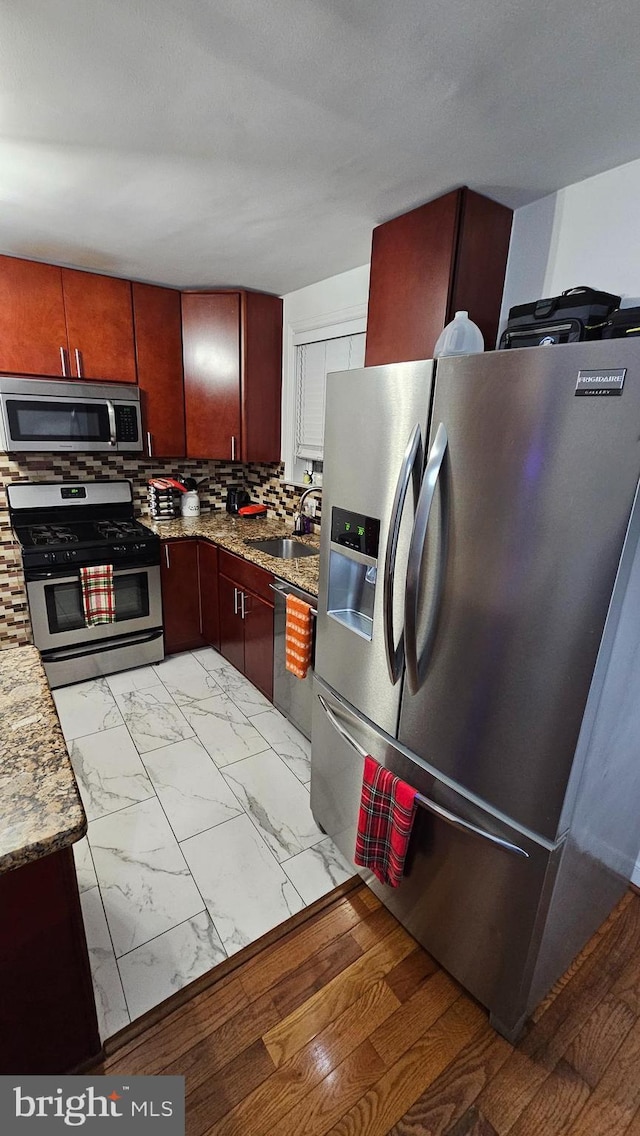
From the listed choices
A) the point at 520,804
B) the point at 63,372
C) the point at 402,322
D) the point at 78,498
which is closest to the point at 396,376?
the point at 402,322

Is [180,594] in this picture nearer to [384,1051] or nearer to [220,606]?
[220,606]

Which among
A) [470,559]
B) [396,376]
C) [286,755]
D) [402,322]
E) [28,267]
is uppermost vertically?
[28,267]

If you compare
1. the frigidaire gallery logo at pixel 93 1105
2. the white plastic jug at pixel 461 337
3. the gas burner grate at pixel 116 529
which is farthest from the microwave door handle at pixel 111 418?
the frigidaire gallery logo at pixel 93 1105

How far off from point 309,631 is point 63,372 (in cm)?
203

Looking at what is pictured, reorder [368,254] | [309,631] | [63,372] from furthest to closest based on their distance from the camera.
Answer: [63,372] → [368,254] → [309,631]

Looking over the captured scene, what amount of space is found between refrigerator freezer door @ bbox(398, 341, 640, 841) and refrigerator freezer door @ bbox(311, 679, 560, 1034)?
81 mm

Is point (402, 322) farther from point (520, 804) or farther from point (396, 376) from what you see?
point (520, 804)

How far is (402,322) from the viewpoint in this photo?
1740 mm

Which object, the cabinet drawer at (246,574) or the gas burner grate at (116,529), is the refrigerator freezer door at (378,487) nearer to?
the cabinet drawer at (246,574)

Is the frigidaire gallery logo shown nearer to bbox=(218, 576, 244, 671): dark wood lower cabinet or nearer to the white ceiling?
bbox=(218, 576, 244, 671): dark wood lower cabinet

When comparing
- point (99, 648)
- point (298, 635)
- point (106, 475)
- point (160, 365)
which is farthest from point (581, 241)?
point (99, 648)

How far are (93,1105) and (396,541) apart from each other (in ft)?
4.75

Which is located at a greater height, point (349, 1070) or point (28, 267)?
point (28, 267)

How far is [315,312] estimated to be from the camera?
2.75 metres
